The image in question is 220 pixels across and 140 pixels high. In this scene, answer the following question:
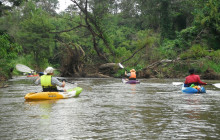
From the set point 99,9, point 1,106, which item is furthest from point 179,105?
point 99,9

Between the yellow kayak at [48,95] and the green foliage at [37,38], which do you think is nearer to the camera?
the yellow kayak at [48,95]

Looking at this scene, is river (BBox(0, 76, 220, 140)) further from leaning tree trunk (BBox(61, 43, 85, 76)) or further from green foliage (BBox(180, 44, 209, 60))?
leaning tree trunk (BBox(61, 43, 85, 76))

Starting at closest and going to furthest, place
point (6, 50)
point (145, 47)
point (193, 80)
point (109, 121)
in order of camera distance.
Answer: point (109, 121), point (193, 80), point (6, 50), point (145, 47)

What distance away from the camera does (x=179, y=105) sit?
386 inches

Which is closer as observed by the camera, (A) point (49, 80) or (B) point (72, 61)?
(A) point (49, 80)

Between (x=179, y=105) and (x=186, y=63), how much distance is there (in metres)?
15.6

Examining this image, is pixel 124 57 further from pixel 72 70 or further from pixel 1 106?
pixel 1 106

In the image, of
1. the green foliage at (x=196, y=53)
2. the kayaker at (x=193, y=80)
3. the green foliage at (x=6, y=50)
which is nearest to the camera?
the kayaker at (x=193, y=80)

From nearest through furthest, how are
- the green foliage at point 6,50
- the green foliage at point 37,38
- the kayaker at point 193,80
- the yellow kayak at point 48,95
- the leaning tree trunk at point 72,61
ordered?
1. the yellow kayak at point 48,95
2. the kayaker at point 193,80
3. the green foliage at point 6,50
4. the leaning tree trunk at point 72,61
5. the green foliage at point 37,38

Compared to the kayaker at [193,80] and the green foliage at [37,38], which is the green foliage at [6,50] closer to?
the kayaker at [193,80]

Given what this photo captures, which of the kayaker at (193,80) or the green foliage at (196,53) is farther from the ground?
the green foliage at (196,53)

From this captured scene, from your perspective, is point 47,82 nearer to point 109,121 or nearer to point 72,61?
point 109,121

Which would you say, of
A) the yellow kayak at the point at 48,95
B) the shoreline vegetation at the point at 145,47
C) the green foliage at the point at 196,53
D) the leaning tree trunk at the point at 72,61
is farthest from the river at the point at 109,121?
the leaning tree trunk at the point at 72,61

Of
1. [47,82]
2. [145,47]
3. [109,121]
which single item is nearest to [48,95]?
[47,82]
